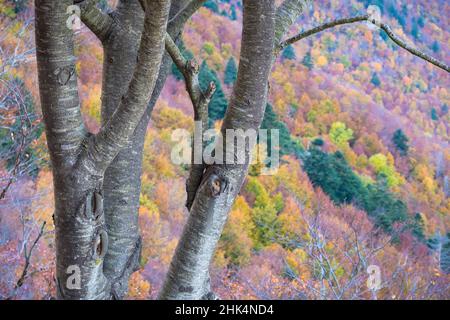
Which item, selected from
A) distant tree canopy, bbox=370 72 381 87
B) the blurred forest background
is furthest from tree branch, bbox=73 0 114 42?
distant tree canopy, bbox=370 72 381 87

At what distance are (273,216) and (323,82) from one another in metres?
34.3

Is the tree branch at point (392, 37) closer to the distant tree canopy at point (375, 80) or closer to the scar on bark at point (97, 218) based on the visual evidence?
the scar on bark at point (97, 218)

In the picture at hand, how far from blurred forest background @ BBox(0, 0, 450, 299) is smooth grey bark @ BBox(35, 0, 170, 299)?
115 inches

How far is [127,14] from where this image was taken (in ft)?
7.26

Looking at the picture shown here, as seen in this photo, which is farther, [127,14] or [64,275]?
[127,14]

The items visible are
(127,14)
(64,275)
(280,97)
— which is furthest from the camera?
(280,97)

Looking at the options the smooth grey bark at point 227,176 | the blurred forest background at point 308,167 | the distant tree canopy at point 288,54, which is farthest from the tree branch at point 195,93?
the distant tree canopy at point 288,54

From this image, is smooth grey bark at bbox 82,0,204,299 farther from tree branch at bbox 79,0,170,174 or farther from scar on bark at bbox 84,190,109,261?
tree branch at bbox 79,0,170,174

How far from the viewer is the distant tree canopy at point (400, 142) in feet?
177

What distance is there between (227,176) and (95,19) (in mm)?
903

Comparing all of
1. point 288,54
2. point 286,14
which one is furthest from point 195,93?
point 288,54

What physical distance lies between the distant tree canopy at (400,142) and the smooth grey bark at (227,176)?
55117mm
